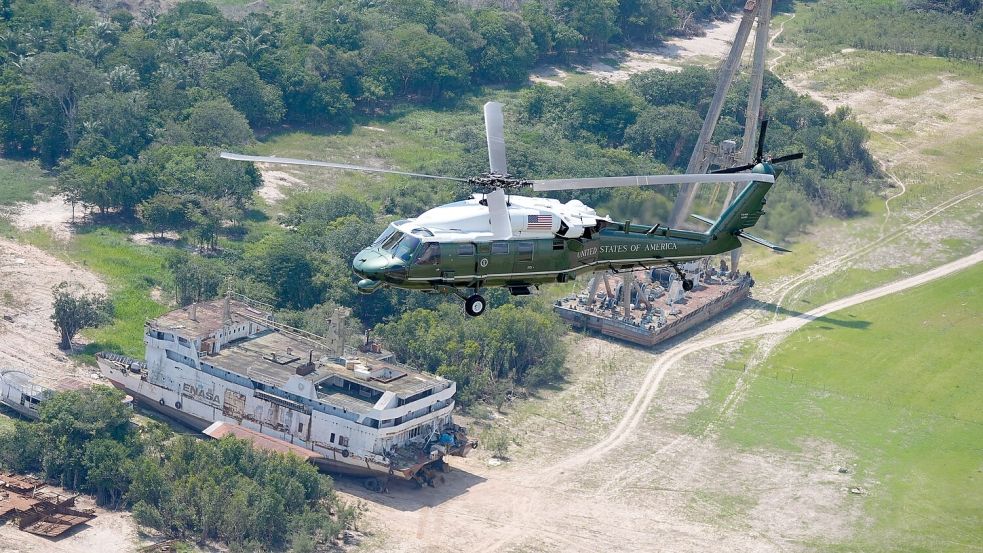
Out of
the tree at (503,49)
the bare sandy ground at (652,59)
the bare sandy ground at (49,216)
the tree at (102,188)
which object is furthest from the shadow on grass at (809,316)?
the tree at (503,49)

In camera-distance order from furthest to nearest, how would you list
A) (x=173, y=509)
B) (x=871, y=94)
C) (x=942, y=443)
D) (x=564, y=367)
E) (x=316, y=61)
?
(x=871, y=94), (x=316, y=61), (x=564, y=367), (x=942, y=443), (x=173, y=509)

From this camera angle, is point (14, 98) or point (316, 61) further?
Result: point (316, 61)

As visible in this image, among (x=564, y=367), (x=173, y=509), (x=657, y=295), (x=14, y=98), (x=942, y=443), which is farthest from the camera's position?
(x=14, y=98)

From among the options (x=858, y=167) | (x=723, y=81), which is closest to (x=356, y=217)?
(x=723, y=81)

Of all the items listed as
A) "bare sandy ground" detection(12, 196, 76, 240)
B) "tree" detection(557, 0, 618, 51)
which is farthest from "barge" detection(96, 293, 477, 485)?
"tree" detection(557, 0, 618, 51)

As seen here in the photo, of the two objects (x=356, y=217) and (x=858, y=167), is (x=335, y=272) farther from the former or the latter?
(x=858, y=167)

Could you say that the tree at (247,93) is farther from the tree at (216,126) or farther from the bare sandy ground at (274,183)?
the bare sandy ground at (274,183)

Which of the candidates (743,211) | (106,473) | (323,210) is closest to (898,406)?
(743,211)

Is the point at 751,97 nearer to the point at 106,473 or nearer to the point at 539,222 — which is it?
the point at 539,222
